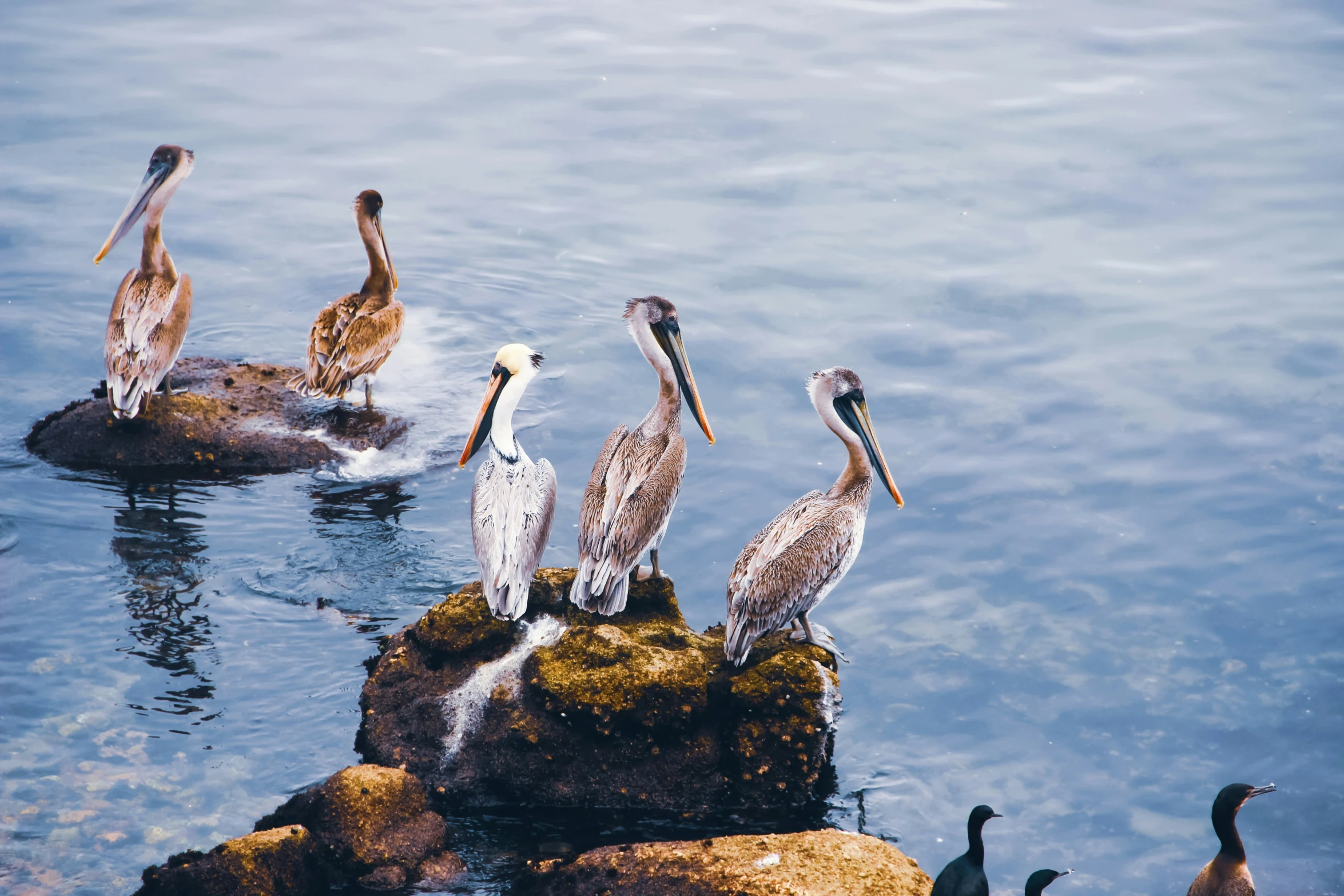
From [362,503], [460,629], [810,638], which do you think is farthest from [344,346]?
[810,638]

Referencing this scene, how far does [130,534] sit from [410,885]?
422 cm

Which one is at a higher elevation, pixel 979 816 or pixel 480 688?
pixel 480 688

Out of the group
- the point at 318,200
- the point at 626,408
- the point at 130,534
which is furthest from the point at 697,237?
the point at 130,534

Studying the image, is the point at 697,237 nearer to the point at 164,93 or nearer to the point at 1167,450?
the point at 1167,450

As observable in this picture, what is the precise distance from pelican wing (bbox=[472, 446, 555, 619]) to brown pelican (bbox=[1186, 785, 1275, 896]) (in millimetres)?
3677

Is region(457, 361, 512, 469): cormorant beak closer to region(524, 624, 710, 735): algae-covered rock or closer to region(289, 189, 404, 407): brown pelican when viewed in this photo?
region(524, 624, 710, 735): algae-covered rock

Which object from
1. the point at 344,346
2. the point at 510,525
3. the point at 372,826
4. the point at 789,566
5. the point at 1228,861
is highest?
the point at 344,346

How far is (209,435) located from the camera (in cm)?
1064

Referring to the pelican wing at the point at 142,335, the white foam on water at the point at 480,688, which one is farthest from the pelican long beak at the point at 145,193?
the white foam on water at the point at 480,688

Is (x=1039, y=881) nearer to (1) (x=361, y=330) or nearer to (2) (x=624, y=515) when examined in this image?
(2) (x=624, y=515)

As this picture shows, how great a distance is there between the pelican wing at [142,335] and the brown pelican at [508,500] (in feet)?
10.6

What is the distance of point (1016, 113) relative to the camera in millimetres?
17000

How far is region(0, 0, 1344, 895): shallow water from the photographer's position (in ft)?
26.5

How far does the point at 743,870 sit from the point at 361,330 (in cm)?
632
